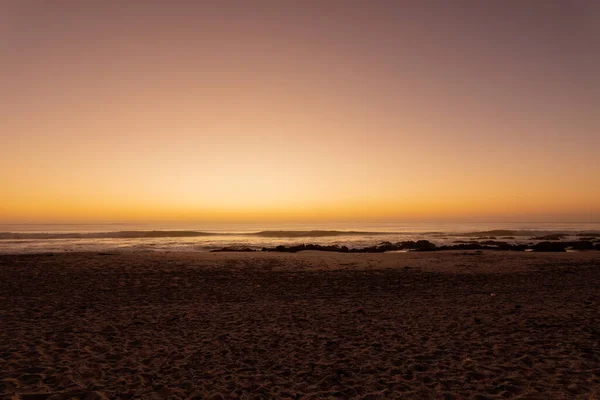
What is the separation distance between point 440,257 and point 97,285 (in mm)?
23829

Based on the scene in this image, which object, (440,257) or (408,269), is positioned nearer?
(408,269)

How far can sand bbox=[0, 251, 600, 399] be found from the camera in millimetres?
7195

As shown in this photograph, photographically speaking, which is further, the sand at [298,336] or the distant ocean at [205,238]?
the distant ocean at [205,238]

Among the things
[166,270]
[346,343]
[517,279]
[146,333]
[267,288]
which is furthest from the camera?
[166,270]

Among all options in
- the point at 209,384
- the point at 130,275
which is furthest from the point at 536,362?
the point at 130,275

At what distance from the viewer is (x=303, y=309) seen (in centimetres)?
1364

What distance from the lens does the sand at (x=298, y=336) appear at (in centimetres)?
720

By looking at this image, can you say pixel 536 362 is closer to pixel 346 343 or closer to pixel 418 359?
pixel 418 359

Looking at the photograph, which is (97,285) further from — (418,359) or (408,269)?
(408,269)

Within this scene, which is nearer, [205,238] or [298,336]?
[298,336]

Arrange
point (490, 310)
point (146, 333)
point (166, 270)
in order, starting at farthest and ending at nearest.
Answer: point (166, 270) < point (490, 310) < point (146, 333)

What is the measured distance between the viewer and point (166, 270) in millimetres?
22656

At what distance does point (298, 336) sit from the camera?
34.1 feet

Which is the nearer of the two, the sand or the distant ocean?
the sand
